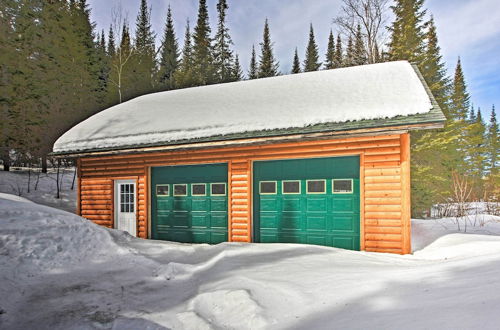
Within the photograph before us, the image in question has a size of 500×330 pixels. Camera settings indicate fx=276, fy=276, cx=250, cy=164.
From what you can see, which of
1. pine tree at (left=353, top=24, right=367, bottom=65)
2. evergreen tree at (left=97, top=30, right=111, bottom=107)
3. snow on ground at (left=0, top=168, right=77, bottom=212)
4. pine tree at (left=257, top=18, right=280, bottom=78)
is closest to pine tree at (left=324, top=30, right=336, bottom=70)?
pine tree at (left=257, top=18, right=280, bottom=78)

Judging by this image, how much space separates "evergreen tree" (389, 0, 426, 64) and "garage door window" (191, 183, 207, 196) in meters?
15.3

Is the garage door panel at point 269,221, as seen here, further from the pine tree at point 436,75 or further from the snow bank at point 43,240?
the pine tree at point 436,75

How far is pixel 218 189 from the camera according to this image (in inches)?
348

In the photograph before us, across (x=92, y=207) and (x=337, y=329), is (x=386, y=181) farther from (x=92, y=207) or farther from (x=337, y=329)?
(x=92, y=207)

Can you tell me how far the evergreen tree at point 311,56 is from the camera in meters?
42.7

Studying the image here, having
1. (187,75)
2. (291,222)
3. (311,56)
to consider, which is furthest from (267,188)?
(311,56)

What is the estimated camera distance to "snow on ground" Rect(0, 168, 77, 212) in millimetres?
16297

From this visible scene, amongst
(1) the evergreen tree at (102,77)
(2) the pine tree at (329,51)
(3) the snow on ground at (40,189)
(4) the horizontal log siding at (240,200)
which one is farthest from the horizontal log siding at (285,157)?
(2) the pine tree at (329,51)

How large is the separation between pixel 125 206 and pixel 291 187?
20.5 ft

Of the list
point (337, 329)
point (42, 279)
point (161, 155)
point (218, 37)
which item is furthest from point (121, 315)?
point (218, 37)

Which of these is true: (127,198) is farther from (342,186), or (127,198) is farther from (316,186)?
(342,186)

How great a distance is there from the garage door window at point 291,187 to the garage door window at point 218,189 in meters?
1.97

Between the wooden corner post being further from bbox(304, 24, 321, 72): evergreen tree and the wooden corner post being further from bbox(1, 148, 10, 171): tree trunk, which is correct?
bbox(304, 24, 321, 72): evergreen tree

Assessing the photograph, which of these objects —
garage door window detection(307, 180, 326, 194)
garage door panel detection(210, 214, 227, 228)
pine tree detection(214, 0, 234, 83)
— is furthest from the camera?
pine tree detection(214, 0, 234, 83)
